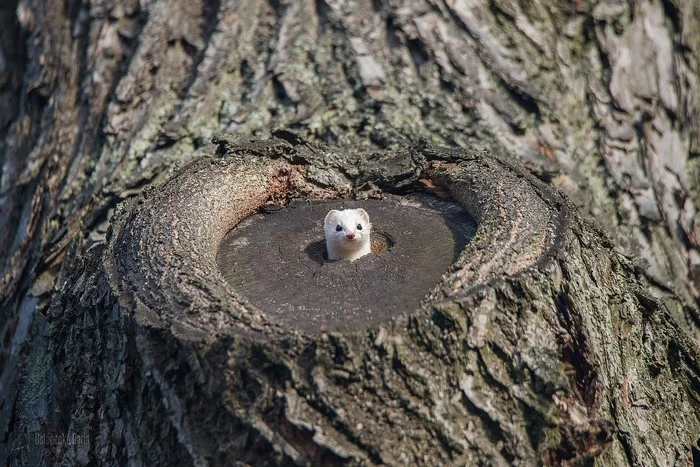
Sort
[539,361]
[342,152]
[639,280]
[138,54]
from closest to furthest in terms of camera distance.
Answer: [539,361]
[639,280]
[342,152]
[138,54]

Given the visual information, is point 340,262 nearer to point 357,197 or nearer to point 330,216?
point 330,216

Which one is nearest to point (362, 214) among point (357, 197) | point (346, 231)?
point (346, 231)

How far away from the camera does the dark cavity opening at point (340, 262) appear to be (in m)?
2.88

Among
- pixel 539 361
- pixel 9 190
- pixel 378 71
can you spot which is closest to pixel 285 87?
pixel 378 71

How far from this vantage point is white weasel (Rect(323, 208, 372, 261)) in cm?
357

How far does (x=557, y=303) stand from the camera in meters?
2.91

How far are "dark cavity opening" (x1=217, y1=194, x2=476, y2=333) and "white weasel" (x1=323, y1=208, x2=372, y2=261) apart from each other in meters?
0.04

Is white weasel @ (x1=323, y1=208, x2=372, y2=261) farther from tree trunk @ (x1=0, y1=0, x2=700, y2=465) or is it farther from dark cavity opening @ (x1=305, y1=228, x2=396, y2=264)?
tree trunk @ (x1=0, y1=0, x2=700, y2=465)

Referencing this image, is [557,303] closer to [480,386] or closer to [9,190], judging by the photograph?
[480,386]

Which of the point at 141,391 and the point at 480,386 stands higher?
the point at 480,386

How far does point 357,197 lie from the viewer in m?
3.83

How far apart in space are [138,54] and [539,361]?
3250 millimetres

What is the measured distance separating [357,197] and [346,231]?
26 cm

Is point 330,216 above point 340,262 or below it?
below
